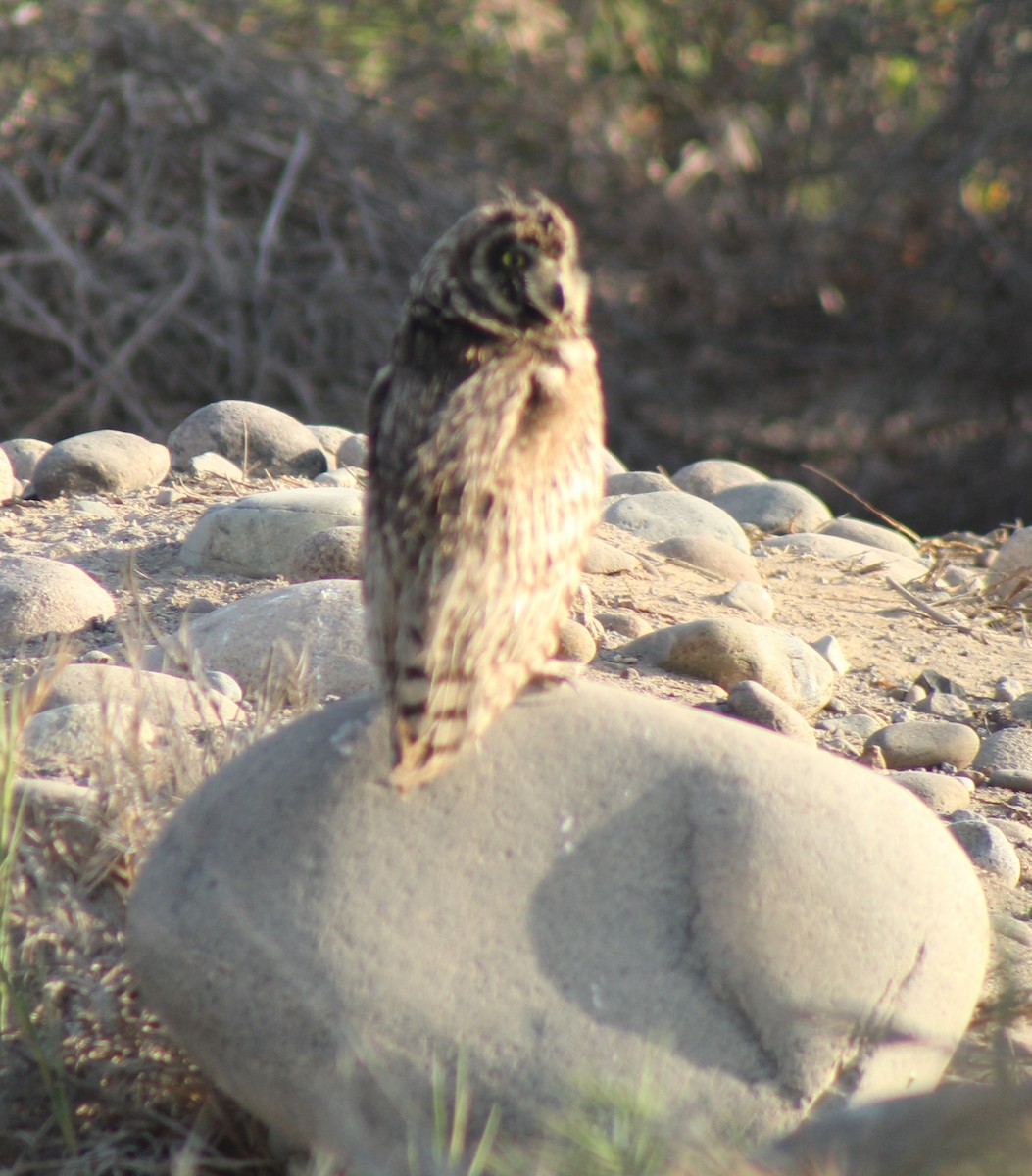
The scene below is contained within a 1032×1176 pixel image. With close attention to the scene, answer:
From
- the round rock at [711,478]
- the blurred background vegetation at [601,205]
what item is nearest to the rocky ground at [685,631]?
the round rock at [711,478]

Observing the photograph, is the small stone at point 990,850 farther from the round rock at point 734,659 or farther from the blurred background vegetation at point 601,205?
the blurred background vegetation at point 601,205

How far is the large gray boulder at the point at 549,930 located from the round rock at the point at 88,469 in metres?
2.73

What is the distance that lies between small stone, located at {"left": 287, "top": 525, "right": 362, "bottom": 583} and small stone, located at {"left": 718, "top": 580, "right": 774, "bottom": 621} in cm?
124

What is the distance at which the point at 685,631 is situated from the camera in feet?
14.5

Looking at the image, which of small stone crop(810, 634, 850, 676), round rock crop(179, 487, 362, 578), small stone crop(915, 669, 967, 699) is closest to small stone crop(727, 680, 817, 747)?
small stone crop(810, 634, 850, 676)

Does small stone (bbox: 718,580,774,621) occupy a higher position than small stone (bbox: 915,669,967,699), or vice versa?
small stone (bbox: 718,580,774,621)

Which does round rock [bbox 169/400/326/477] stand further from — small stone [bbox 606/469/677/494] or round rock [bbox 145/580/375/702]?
round rock [bbox 145/580/375/702]

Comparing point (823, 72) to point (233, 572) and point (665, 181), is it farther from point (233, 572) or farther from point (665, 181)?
point (233, 572)

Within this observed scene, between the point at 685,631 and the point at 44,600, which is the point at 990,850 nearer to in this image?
the point at 685,631

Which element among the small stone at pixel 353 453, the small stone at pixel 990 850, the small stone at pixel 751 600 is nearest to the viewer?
the small stone at pixel 990 850

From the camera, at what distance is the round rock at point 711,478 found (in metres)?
6.54

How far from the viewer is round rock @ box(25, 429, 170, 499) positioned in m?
5.29

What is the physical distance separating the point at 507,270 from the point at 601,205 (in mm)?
8529

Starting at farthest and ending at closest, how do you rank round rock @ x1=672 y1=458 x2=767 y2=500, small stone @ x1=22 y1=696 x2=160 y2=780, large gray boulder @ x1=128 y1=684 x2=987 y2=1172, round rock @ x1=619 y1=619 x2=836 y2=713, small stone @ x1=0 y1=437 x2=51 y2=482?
Result: round rock @ x1=672 y1=458 x2=767 y2=500, small stone @ x1=0 y1=437 x2=51 y2=482, round rock @ x1=619 y1=619 x2=836 y2=713, small stone @ x1=22 y1=696 x2=160 y2=780, large gray boulder @ x1=128 y1=684 x2=987 y2=1172
